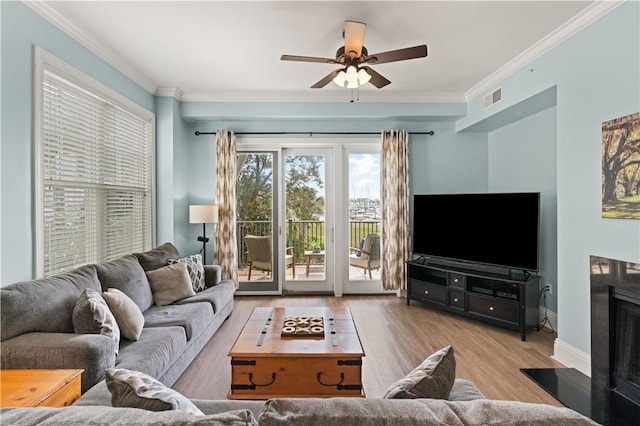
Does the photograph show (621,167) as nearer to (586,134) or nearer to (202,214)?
(586,134)

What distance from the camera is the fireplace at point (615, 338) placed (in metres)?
2.42

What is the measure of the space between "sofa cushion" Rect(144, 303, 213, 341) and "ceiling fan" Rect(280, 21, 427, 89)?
89.5 inches

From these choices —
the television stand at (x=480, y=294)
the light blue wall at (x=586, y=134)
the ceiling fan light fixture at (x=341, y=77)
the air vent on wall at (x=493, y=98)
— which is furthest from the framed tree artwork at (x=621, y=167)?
the ceiling fan light fixture at (x=341, y=77)

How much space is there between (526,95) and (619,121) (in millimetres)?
1230

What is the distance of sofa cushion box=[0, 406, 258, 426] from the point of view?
0.79 m

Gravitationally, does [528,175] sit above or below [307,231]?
above

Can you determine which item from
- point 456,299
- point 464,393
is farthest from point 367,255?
point 464,393

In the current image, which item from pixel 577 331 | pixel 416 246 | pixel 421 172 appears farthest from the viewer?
pixel 421 172

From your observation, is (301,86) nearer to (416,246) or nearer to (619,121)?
(416,246)

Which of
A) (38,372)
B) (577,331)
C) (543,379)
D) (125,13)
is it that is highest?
(125,13)

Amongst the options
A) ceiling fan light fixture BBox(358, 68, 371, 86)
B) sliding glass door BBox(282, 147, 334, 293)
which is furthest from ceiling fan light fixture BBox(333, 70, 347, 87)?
sliding glass door BBox(282, 147, 334, 293)

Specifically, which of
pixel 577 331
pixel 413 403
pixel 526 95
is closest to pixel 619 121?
pixel 526 95

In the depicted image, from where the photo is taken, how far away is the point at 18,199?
7.97 ft

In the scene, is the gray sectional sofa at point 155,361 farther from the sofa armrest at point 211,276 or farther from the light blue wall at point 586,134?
the light blue wall at point 586,134
